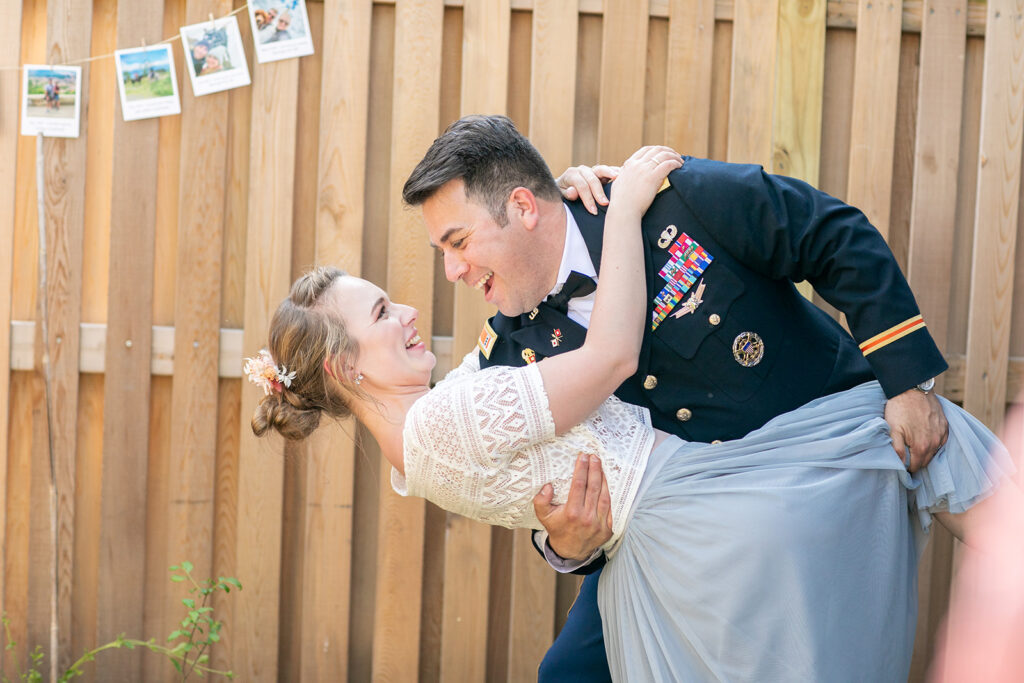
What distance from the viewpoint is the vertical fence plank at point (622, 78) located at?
2977 mm

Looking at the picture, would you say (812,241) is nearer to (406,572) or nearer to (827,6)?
(827,6)

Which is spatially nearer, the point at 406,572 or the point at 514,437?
the point at 514,437

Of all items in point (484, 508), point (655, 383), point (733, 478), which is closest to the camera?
point (733, 478)

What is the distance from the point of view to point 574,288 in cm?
214

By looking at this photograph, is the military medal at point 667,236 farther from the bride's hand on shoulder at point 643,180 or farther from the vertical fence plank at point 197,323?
the vertical fence plank at point 197,323

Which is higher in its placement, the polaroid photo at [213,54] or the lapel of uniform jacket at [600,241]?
the polaroid photo at [213,54]

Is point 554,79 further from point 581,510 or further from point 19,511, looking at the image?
point 19,511

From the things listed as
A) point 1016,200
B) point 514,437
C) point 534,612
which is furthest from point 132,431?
point 1016,200

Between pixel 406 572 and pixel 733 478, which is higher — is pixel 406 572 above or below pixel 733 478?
below

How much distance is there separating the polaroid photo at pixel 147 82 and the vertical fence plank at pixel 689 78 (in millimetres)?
1611

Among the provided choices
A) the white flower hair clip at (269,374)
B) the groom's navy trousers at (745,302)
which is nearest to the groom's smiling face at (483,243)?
the groom's navy trousers at (745,302)

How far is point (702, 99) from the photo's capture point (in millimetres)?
3006

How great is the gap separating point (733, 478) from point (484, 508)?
1.70 ft

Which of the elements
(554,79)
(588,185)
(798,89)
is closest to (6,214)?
(554,79)
